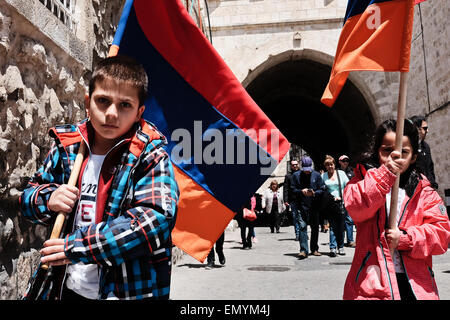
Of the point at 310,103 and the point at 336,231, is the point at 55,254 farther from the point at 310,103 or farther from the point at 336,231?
the point at 310,103

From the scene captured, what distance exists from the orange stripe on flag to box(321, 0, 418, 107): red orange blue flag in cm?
92

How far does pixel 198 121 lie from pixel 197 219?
0.64 metres

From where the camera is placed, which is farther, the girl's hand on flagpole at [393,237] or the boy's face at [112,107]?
the girl's hand on flagpole at [393,237]

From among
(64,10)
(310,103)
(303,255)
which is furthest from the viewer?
(310,103)

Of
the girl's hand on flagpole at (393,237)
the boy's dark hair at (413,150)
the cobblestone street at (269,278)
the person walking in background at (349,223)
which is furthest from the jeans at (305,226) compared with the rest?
the girl's hand on flagpole at (393,237)

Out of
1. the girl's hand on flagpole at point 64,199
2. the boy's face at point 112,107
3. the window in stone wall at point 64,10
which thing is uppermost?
the window in stone wall at point 64,10

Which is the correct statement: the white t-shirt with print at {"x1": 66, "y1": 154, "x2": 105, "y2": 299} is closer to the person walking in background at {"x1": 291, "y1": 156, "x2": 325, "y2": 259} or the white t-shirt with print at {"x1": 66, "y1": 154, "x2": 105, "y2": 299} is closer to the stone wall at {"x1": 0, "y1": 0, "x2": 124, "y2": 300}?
the stone wall at {"x1": 0, "y1": 0, "x2": 124, "y2": 300}

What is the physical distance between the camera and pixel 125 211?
162 centimetres

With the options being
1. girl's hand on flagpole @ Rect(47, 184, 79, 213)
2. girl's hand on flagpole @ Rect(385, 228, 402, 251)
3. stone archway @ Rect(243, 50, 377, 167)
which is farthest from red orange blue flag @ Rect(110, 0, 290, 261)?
stone archway @ Rect(243, 50, 377, 167)

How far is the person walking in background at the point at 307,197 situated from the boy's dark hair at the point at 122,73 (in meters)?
6.00

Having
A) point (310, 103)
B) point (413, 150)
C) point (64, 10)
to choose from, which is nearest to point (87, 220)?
point (413, 150)

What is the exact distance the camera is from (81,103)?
13.2 ft

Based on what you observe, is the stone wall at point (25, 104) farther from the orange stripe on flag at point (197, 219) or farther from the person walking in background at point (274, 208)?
the person walking in background at point (274, 208)

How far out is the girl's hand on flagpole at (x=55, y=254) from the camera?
148 centimetres
